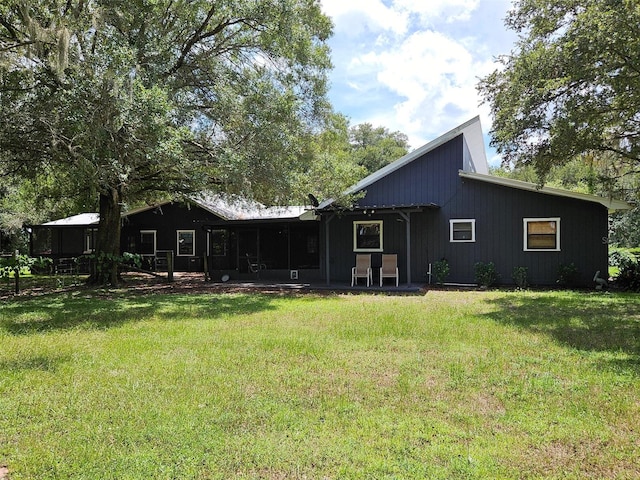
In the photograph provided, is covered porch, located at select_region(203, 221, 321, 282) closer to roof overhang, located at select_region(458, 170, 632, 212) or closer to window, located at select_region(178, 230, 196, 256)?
window, located at select_region(178, 230, 196, 256)

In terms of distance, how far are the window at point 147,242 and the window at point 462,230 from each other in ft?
47.6

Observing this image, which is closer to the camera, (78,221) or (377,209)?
(377,209)

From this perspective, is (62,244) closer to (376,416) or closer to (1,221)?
(1,221)

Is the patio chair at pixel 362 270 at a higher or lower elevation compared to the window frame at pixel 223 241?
lower

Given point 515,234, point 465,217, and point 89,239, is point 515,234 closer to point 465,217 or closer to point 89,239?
point 465,217

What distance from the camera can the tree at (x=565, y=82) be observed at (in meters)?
7.51

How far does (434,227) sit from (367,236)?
2.16 meters

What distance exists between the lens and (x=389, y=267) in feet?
44.1

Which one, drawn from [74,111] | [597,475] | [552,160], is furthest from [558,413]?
[74,111]

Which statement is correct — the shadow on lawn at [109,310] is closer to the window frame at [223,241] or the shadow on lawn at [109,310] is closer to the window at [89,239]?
the window frame at [223,241]

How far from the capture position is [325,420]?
346 centimetres

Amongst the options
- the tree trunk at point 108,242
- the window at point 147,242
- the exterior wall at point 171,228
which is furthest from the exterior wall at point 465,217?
the window at point 147,242

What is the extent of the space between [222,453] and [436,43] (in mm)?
15501

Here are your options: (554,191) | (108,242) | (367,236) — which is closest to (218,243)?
(108,242)
